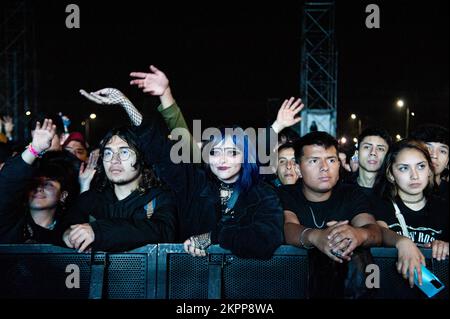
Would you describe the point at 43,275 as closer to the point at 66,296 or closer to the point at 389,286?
the point at 66,296

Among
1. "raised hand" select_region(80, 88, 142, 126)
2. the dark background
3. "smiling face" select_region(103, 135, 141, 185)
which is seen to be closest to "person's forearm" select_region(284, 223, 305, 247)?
"smiling face" select_region(103, 135, 141, 185)

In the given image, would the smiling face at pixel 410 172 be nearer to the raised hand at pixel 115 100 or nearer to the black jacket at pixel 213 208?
the black jacket at pixel 213 208

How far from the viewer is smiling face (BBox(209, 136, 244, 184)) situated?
132 inches

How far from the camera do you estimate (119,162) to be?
351 centimetres

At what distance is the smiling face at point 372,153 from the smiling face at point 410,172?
0.87 meters

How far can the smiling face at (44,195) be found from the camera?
3768mm

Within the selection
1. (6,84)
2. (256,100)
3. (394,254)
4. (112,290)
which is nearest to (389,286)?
(394,254)

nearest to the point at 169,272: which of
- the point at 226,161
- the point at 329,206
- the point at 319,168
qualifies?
the point at 226,161

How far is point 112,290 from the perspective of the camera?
2.78 m

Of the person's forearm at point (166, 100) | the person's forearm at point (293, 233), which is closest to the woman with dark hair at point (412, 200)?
the person's forearm at point (293, 233)

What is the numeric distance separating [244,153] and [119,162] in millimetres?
916

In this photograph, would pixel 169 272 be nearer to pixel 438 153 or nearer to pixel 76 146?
pixel 438 153

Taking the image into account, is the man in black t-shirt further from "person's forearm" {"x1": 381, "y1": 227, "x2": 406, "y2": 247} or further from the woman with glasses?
the woman with glasses

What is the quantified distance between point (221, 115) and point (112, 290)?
27807mm
